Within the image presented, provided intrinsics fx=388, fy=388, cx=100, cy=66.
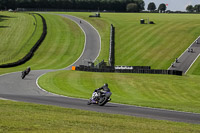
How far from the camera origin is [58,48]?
10062 cm

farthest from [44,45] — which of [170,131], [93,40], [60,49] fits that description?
[170,131]

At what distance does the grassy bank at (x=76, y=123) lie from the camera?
1753 centimetres

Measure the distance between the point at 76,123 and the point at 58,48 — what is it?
270ft

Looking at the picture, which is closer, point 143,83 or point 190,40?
point 143,83

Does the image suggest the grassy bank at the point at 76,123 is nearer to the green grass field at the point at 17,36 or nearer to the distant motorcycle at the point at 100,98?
the distant motorcycle at the point at 100,98

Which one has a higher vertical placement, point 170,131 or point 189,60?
point 170,131

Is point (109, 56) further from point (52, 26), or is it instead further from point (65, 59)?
point (52, 26)

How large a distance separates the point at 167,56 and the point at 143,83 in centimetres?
3748

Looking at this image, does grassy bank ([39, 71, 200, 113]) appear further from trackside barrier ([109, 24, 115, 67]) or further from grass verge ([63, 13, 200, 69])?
trackside barrier ([109, 24, 115, 67])

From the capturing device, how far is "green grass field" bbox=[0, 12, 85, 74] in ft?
277

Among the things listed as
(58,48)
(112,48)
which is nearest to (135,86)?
(112,48)

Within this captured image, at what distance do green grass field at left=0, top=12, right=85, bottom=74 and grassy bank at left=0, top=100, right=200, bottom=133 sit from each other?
50776 millimetres

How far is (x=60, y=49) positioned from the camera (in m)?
99.6

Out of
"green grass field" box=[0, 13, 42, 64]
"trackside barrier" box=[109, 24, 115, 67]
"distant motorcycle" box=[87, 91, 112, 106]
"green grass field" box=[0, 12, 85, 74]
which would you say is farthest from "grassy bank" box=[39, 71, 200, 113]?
"green grass field" box=[0, 13, 42, 64]
